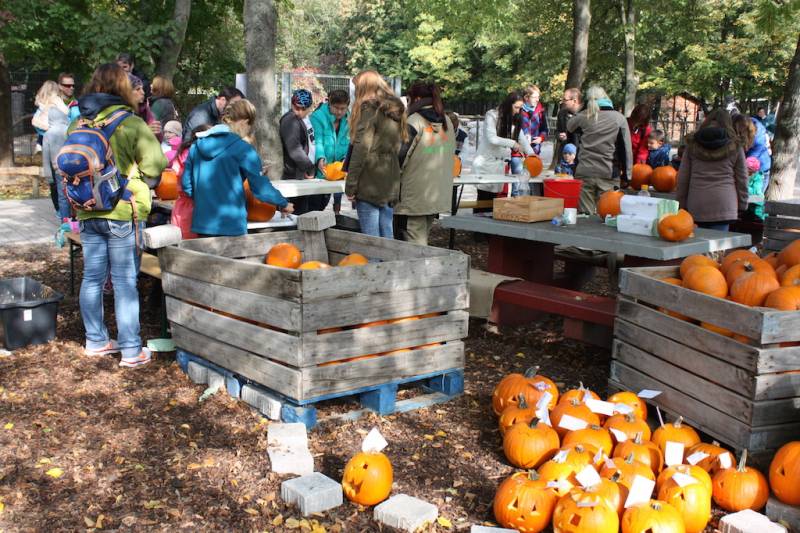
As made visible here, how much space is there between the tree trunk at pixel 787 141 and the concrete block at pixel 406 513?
7978 mm

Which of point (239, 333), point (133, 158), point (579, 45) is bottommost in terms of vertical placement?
point (239, 333)

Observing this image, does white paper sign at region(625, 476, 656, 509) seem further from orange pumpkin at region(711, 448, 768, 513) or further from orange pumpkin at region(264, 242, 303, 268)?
orange pumpkin at region(264, 242, 303, 268)

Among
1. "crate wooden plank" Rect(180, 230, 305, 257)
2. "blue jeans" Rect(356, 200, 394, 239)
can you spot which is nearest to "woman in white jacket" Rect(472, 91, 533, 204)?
"blue jeans" Rect(356, 200, 394, 239)

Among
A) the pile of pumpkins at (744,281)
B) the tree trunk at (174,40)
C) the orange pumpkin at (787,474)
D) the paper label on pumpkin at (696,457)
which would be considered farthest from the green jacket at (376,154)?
the tree trunk at (174,40)

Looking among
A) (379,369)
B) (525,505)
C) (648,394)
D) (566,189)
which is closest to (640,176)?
(566,189)

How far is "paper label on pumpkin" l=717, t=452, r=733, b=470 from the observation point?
4047 millimetres

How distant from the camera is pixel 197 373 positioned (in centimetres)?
554

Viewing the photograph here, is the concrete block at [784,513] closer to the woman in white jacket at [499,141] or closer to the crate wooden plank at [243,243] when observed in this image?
the crate wooden plank at [243,243]

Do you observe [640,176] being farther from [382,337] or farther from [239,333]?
[239,333]

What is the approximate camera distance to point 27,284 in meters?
6.64

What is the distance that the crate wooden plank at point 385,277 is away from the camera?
4637 mm

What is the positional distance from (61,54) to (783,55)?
2652 centimetres

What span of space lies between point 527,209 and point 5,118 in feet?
48.1

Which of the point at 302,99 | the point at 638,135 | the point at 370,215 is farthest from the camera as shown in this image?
the point at 638,135
